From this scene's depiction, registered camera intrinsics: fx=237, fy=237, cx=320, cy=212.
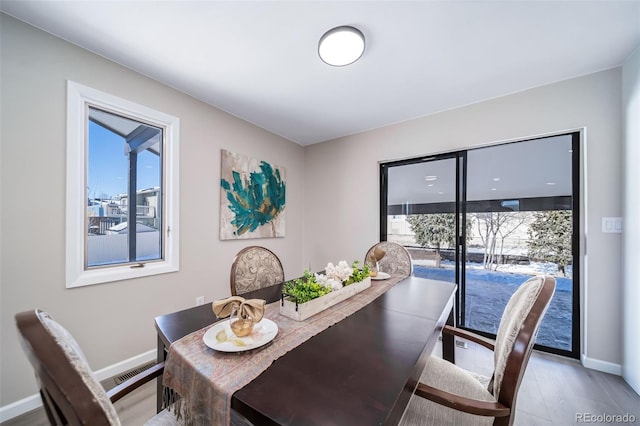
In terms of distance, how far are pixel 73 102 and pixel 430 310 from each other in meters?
2.76

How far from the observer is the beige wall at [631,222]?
5.65 ft

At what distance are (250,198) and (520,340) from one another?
8.96ft

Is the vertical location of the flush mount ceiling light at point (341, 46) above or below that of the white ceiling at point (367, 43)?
below

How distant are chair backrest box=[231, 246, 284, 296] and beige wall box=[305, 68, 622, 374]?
5.59 ft

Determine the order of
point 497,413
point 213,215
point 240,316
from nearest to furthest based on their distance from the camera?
point 497,413 < point 240,316 < point 213,215

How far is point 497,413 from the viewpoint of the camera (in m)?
0.76

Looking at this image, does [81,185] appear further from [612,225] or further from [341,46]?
[612,225]

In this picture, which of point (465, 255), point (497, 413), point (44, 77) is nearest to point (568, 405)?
point (465, 255)

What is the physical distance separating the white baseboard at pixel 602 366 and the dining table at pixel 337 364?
5.97 feet

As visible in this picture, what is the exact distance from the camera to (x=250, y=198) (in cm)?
296

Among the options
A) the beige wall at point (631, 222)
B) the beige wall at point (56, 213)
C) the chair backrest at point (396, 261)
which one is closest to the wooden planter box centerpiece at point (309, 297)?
the chair backrest at point (396, 261)

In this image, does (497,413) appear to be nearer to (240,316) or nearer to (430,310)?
(430,310)

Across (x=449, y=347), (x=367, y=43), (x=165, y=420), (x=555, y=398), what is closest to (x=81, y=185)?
(x=165, y=420)

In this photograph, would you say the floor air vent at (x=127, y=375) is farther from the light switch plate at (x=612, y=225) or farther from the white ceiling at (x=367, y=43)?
the light switch plate at (x=612, y=225)
